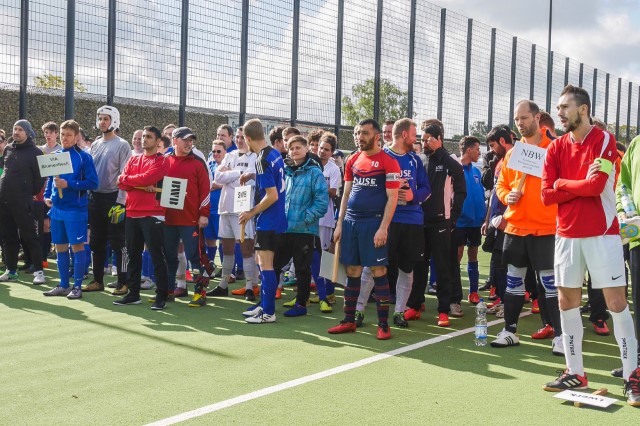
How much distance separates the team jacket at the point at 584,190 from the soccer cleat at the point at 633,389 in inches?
37.3

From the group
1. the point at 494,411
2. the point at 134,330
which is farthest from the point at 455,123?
the point at 494,411

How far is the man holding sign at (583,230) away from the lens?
4961mm

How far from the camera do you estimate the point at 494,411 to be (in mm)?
4746

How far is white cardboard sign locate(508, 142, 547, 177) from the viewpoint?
625 cm

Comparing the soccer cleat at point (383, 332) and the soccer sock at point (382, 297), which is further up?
the soccer sock at point (382, 297)

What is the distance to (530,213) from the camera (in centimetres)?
637

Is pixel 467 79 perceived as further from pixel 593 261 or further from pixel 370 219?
pixel 593 261

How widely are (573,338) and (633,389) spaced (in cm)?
52

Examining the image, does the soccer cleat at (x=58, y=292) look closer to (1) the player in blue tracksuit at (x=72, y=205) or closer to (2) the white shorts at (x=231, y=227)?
(1) the player in blue tracksuit at (x=72, y=205)

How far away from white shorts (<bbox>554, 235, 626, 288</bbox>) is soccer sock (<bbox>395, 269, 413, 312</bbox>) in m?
2.58

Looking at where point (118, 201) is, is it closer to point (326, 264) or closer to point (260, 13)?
point (326, 264)

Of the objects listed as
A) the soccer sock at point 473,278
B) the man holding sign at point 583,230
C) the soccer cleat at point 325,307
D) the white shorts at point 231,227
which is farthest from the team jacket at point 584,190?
the white shorts at point 231,227

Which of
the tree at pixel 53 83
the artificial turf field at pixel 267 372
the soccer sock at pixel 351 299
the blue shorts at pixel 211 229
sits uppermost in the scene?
the tree at pixel 53 83

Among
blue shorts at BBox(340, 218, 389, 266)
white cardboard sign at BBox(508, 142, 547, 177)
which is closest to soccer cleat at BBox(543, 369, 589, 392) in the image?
white cardboard sign at BBox(508, 142, 547, 177)
